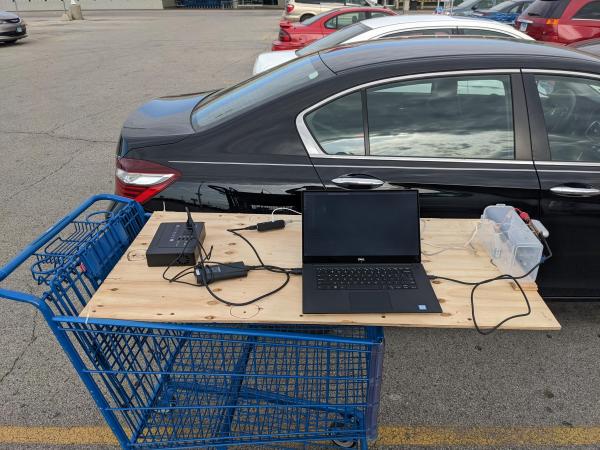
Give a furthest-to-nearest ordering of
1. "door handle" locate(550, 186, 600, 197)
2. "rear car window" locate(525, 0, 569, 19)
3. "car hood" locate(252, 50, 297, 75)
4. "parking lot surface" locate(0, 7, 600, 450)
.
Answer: "rear car window" locate(525, 0, 569, 19) → "car hood" locate(252, 50, 297, 75) → "door handle" locate(550, 186, 600, 197) → "parking lot surface" locate(0, 7, 600, 450)

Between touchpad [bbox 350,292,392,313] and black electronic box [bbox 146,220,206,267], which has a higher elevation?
black electronic box [bbox 146,220,206,267]

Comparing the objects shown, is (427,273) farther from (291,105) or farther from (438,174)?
(291,105)

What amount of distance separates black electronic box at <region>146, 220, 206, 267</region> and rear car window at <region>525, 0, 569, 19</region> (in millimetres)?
8932

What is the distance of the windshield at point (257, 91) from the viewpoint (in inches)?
104

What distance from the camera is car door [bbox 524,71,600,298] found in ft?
7.89

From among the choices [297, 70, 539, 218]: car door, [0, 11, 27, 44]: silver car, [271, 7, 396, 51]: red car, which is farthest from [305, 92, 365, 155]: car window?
[0, 11, 27, 44]: silver car

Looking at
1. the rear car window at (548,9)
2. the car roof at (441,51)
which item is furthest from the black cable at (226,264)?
the rear car window at (548,9)

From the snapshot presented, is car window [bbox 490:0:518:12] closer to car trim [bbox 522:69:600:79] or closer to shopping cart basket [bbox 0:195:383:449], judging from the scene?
car trim [bbox 522:69:600:79]

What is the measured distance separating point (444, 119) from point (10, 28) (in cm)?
1761

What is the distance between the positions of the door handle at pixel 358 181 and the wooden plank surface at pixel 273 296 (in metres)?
0.40

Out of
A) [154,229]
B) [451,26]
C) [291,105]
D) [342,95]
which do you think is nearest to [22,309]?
[154,229]

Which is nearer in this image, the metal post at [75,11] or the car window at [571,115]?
the car window at [571,115]

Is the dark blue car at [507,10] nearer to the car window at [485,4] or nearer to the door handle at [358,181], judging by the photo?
the car window at [485,4]

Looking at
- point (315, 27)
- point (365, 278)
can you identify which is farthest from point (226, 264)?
point (315, 27)
